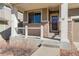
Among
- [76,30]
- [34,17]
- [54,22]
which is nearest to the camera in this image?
[76,30]

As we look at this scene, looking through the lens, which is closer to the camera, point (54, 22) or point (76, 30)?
point (76, 30)

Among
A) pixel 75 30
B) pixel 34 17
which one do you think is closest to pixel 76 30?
pixel 75 30

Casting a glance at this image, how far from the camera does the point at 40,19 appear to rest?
15906mm

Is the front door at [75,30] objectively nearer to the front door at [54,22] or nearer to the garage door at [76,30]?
the garage door at [76,30]

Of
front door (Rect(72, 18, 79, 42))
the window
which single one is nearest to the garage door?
front door (Rect(72, 18, 79, 42))

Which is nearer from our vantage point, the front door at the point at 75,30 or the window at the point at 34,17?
the front door at the point at 75,30

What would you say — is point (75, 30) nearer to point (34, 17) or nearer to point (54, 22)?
point (54, 22)

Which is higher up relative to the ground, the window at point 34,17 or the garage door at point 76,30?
the window at point 34,17

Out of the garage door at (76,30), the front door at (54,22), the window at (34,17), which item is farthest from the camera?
the window at (34,17)

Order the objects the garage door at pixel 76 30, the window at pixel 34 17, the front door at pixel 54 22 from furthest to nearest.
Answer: the window at pixel 34 17 → the front door at pixel 54 22 → the garage door at pixel 76 30

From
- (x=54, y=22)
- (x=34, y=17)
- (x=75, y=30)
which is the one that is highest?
(x=34, y=17)

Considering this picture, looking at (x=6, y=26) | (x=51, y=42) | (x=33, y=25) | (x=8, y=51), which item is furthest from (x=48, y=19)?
(x=6, y=26)

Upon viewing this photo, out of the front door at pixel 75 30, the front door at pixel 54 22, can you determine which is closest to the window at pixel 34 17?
the front door at pixel 54 22

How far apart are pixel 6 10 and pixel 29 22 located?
7.63 meters
